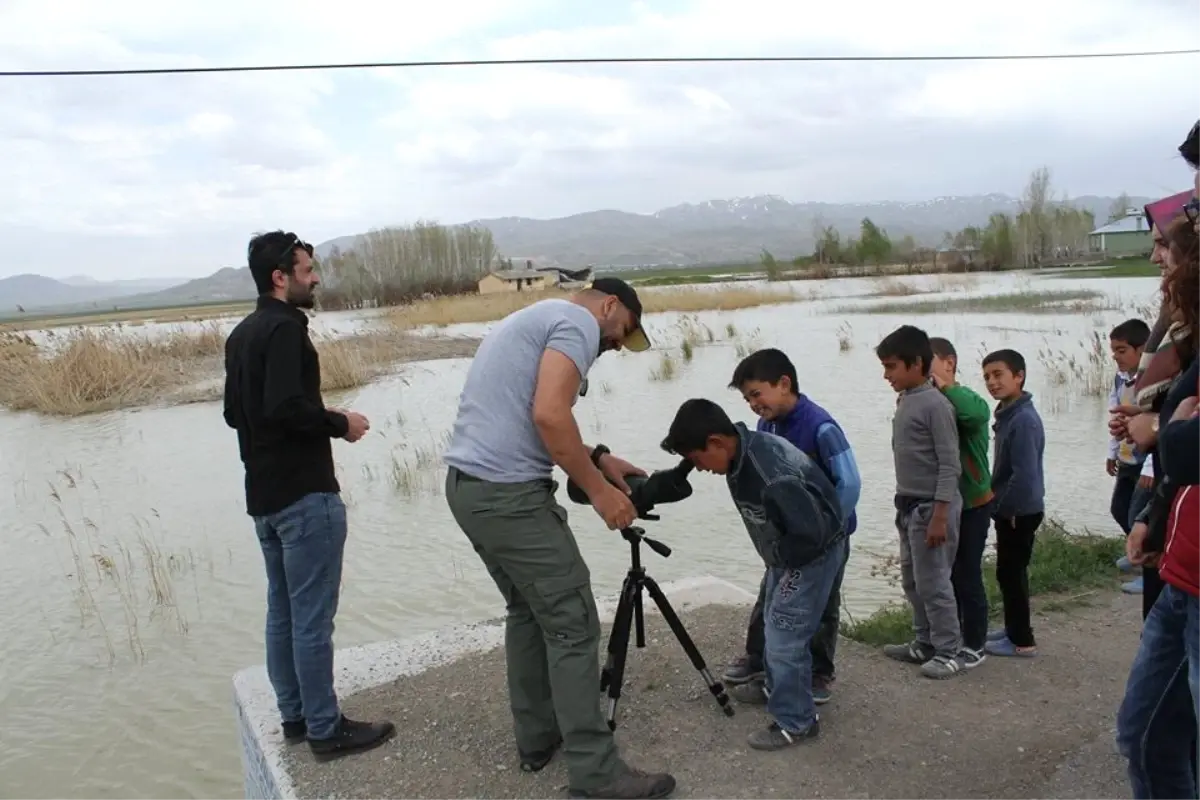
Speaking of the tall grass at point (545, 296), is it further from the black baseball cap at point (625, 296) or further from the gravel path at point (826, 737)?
the black baseball cap at point (625, 296)

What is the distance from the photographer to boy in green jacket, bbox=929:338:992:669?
4.02 metres

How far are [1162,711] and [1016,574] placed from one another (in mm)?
1798

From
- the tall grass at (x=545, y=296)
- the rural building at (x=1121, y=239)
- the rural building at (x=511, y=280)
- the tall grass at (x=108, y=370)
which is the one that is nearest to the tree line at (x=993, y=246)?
the rural building at (x=1121, y=239)

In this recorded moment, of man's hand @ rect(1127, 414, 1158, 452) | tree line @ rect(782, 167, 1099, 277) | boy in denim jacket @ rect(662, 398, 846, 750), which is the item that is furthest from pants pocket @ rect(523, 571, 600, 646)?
tree line @ rect(782, 167, 1099, 277)

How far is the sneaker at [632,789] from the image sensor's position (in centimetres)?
296

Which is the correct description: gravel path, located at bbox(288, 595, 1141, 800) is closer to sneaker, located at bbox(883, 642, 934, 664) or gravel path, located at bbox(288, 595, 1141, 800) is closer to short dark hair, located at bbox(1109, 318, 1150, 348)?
sneaker, located at bbox(883, 642, 934, 664)

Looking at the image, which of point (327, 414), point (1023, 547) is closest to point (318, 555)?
point (327, 414)

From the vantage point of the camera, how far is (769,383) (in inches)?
135

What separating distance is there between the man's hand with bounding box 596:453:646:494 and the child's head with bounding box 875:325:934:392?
48.6 inches

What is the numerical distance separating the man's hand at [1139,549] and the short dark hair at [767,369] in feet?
4.13

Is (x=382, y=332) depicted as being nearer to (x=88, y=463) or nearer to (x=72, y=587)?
(x=88, y=463)

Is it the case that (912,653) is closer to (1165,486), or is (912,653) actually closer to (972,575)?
(972,575)

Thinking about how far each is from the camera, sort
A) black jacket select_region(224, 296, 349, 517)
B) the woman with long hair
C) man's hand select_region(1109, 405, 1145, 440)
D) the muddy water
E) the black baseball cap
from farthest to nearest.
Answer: the muddy water → black jacket select_region(224, 296, 349, 517) → the black baseball cap → man's hand select_region(1109, 405, 1145, 440) → the woman with long hair

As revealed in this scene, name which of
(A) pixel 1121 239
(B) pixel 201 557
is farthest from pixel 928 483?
(A) pixel 1121 239
